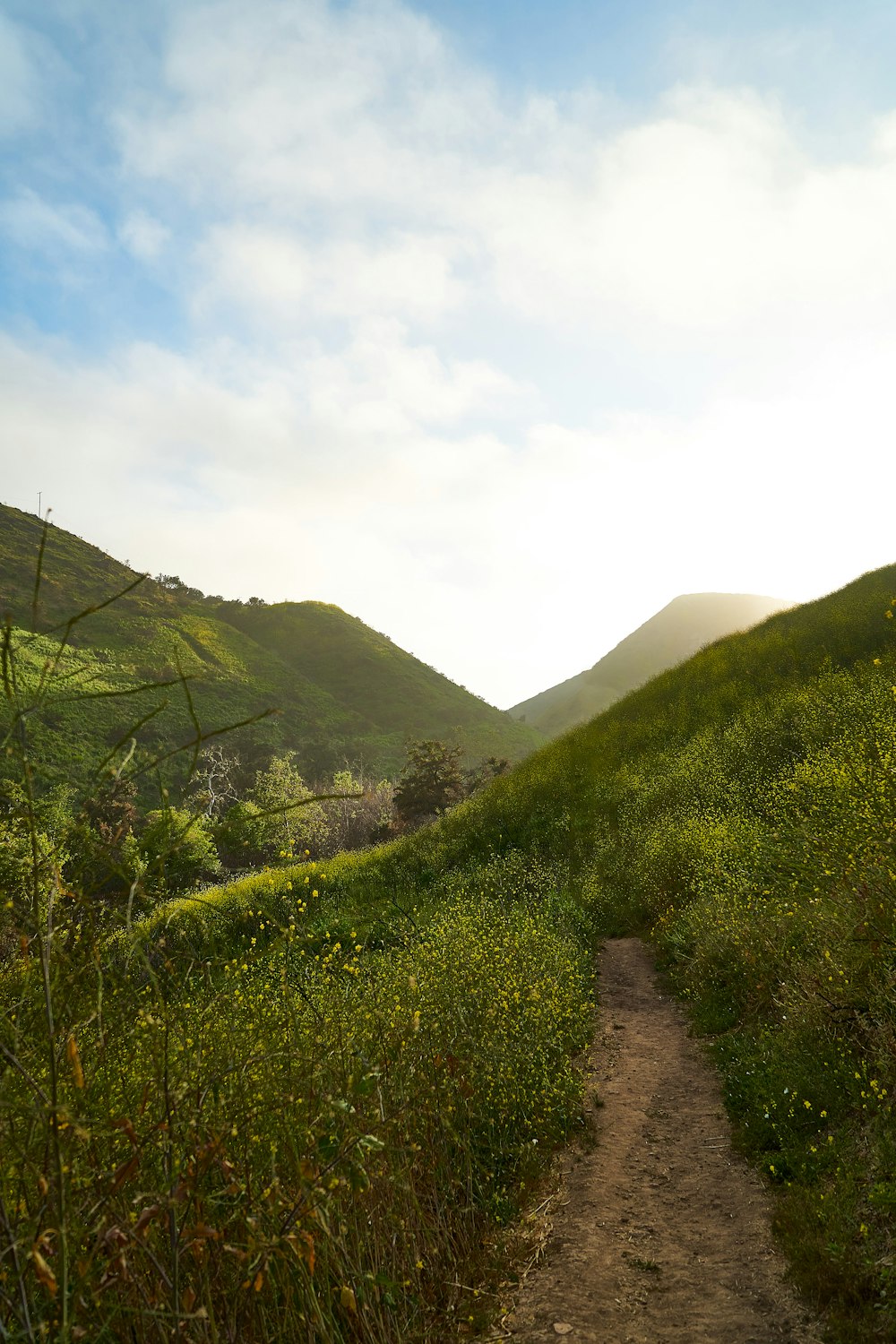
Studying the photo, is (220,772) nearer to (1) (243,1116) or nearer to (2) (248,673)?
(2) (248,673)

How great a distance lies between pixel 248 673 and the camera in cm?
7194

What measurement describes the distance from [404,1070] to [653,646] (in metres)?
146

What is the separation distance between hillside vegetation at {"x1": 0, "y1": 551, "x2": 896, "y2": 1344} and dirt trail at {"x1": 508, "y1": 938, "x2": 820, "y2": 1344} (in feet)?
0.89

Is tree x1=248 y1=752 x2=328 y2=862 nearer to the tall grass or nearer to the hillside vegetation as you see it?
the hillside vegetation

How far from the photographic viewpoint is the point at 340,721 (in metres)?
68.8

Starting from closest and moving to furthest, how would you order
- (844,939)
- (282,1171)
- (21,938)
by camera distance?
1. (21,938)
2. (282,1171)
3. (844,939)

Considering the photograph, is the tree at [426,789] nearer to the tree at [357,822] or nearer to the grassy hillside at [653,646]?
the tree at [357,822]

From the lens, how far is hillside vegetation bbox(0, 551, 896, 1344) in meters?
2.18

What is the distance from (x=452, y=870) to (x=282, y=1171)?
49.6 feet

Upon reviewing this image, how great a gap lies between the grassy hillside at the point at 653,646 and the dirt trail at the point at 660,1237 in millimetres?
116388

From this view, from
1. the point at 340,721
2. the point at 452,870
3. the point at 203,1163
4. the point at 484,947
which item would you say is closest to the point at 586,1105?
the point at 484,947

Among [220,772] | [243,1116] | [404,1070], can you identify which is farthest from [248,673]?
[243,1116]

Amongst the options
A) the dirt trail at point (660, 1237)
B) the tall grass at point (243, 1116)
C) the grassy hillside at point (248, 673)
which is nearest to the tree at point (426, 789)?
the grassy hillside at point (248, 673)

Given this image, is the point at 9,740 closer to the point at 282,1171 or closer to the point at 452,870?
the point at 282,1171
